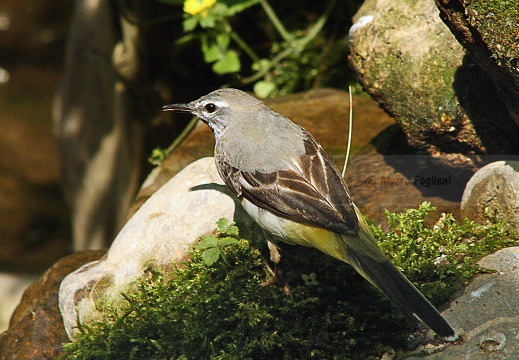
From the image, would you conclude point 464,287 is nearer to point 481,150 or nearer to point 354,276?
point 354,276

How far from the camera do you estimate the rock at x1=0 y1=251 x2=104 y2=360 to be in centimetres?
473

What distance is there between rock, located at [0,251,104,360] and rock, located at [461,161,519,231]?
11.1 feet

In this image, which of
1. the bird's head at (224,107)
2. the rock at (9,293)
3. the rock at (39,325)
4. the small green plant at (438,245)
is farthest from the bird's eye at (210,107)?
the rock at (9,293)

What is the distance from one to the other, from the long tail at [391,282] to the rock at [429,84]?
1556 mm

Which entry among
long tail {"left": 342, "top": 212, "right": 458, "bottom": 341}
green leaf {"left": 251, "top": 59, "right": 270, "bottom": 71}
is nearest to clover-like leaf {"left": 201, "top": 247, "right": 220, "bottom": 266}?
long tail {"left": 342, "top": 212, "right": 458, "bottom": 341}

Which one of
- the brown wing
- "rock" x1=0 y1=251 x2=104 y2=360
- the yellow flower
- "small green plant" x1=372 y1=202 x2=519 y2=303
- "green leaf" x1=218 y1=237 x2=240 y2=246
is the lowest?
"rock" x1=0 y1=251 x2=104 y2=360

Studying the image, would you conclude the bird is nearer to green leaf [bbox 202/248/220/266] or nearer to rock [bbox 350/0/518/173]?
green leaf [bbox 202/248/220/266]

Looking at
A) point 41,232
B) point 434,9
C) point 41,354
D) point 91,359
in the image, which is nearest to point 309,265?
point 91,359

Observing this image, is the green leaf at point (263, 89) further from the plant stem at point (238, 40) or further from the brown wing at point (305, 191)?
the brown wing at point (305, 191)

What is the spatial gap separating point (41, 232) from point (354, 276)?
8456 mm

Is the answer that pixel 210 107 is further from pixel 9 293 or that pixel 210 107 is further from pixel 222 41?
pixel 9 293

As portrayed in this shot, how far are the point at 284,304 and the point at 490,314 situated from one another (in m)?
1.34

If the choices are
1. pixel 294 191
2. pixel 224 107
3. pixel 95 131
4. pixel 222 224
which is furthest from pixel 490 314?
pixel 95 131

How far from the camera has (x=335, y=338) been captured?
12.9ft
